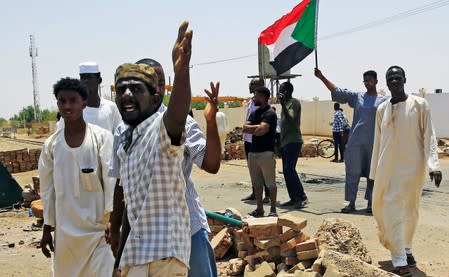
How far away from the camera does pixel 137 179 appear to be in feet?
8.24

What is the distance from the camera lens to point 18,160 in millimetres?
16141

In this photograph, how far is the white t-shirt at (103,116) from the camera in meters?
4.78

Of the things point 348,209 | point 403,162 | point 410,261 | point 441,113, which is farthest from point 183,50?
point 441,113

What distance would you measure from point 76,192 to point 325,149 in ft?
54.1

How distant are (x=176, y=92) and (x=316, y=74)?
5168 mm

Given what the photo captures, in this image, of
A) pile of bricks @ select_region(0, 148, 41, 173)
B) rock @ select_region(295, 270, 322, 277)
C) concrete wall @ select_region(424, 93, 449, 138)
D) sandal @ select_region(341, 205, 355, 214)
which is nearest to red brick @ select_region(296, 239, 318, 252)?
rock @ select_region(295, 270, 322, 277)

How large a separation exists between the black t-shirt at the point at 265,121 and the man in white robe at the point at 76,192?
3.50m

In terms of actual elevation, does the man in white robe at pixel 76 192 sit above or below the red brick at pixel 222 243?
above

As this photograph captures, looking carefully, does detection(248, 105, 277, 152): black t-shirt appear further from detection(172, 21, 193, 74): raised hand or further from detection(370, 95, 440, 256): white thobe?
detection(172, 21, 193, 74): raised hand

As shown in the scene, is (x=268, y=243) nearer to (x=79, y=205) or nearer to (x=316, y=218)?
(x=79, y=205)

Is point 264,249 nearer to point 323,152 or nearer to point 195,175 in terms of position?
point 195,175

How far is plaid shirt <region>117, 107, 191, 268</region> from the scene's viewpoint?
2436 mm

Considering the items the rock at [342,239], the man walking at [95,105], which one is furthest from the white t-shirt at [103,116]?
the rock at [342,239]

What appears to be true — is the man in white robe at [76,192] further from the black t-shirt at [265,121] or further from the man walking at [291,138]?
the man walking at [291,138]
